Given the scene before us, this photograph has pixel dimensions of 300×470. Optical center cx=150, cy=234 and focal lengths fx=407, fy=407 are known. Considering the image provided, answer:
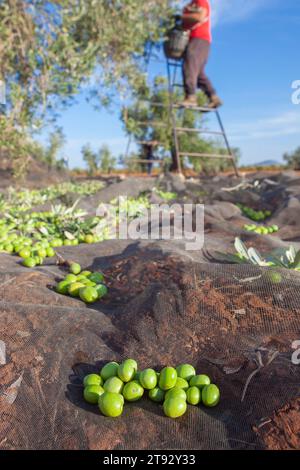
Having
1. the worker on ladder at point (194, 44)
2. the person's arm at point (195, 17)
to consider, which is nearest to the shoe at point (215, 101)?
the worker on ladder at point (194, 44)

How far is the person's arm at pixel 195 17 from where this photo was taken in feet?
32.3

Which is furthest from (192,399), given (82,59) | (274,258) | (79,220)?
(82,59)

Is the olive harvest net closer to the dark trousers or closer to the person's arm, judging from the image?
the dark trousers

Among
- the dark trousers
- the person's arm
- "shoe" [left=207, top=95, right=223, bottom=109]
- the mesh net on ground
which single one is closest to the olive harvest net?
the mesh net on ground

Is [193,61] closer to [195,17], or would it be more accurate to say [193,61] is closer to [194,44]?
[194,44]

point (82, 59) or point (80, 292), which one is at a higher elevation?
point (82, 59)

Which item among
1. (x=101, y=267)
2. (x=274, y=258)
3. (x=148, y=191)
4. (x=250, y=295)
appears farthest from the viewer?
(x=148, y=191)

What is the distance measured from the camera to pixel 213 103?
11.6 meters

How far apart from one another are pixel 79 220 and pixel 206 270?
3118 mm

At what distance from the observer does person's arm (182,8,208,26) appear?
9.84m

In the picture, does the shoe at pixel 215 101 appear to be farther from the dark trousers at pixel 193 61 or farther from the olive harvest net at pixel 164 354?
the olive harvest net at pixel 164 354

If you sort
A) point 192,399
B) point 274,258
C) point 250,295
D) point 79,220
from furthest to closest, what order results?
point 79,220, point 274,258, point 250,295, point 192,399

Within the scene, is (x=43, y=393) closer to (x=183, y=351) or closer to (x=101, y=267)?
(x=183, y=351)
